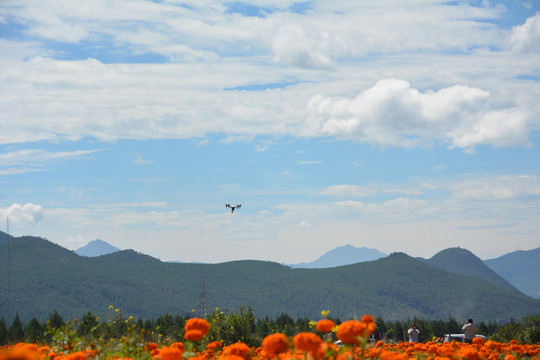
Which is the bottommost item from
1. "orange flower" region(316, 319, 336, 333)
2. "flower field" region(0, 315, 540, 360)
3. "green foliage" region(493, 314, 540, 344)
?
"green foliage" region(493, 314, 540, 344)

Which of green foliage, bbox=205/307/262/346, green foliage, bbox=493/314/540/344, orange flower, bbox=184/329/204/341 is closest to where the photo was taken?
orange flower, bbox=184/329/204/341

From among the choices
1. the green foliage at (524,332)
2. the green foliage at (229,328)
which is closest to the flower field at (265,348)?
the green foliage at (229,328)

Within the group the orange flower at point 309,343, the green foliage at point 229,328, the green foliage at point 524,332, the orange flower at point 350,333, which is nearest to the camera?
the orange flower at point 309,343

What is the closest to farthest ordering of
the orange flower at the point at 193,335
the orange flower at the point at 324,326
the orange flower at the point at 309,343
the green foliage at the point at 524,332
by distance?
1. the orange flower at the point at 309,343
2. the orange flower at the point at 324,326
3. the orange flower at the point at 193,335
4. the green foliage at the point at 524,332

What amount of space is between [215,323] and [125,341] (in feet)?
56.9

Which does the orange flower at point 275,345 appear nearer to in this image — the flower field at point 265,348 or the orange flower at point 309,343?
the flower field at point 265,348

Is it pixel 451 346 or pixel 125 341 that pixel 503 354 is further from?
pixel 125 341

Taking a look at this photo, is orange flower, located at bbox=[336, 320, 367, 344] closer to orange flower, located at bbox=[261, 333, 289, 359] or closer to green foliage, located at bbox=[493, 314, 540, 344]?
orange flower, located at bbox=[261, 333, 289, 359]

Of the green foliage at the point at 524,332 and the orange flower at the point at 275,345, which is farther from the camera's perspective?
the green foliage at the point at 524,332

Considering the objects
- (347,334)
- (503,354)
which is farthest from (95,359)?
(503,354)

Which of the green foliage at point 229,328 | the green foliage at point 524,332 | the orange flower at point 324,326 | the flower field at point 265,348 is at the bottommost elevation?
the green foliage at point 524,332

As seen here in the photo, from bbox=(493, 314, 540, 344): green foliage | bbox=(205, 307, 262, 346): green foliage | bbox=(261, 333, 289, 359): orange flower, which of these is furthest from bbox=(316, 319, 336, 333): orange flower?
bbox=(493, 314, 540, 344): green foliage

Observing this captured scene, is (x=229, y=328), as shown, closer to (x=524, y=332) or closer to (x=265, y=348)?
(x=524, y=332)

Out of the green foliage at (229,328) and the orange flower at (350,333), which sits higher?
the orange flower at (350,333)
